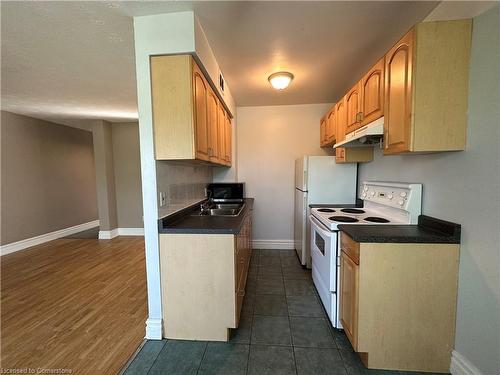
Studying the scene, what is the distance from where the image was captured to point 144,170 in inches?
63.4

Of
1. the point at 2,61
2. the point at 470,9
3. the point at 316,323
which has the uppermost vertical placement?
the point at 2,61

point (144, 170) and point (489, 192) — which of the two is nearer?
point (489, 192)

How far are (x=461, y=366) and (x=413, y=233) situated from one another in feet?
2.77

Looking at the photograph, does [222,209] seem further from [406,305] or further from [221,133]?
[406,305]

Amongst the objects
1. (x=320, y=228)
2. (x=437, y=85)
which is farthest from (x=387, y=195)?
(x=437, y=85)

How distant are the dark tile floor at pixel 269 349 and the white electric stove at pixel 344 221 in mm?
190

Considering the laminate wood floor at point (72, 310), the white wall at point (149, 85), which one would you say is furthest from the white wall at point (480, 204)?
the laminate wood floor at point (72, 310)

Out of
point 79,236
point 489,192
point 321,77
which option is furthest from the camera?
point 79,236

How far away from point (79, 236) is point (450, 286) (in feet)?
19.6

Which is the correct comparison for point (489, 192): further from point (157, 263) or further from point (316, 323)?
point (157, 263)

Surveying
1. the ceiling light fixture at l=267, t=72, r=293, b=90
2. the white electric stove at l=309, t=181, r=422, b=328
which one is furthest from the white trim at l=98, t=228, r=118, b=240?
the ceiling light fixture at l=267, t=72, r=293, b=90

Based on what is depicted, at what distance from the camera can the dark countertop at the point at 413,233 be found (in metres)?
1.35

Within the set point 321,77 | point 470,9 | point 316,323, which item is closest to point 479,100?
point 470,9

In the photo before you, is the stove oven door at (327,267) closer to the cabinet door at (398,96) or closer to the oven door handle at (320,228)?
the oven door handle at (320,228)
